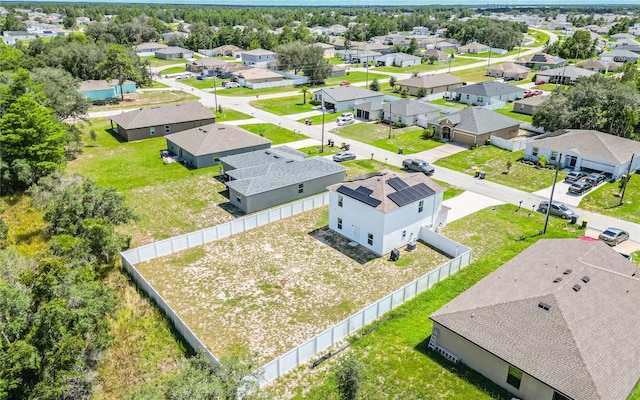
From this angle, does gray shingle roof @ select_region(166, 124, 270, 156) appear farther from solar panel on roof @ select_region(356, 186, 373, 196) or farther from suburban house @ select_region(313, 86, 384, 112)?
suburban house @ select_region(313, 86, 384, 112)

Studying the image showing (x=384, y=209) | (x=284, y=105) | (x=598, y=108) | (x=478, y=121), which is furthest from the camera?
(x=284, y=105)

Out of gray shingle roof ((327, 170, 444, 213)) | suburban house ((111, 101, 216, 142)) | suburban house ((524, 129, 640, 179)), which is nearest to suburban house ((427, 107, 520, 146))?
suburban house ((524, 129, 640, 179))

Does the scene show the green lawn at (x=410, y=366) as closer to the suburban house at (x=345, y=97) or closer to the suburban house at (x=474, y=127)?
the suburban house at (x=474, y=127)

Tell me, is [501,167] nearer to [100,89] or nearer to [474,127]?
[474,127]

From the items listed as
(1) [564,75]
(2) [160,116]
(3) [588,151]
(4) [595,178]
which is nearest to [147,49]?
(2) [160,116]

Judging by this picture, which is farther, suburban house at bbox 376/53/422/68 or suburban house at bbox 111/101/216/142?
suburban house at bbox 376/53/422/68
